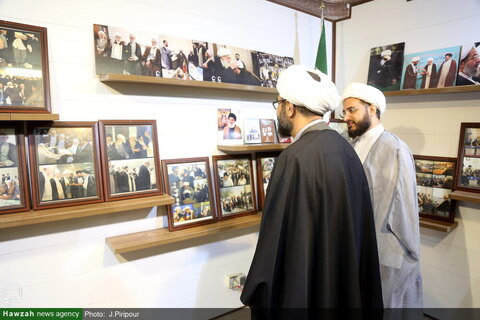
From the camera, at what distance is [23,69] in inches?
56.7

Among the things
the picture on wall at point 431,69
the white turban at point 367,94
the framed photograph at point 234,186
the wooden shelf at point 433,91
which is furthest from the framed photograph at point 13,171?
the picture on wall at point 431,69

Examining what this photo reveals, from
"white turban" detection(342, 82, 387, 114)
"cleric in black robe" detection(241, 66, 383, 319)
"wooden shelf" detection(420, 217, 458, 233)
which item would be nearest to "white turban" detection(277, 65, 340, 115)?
Result: "cleric in black robe" detection(241, 66, 383, 319)

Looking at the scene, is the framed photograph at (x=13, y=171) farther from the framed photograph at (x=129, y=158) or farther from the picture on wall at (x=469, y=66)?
the picture on wall at (x=469, y=66)

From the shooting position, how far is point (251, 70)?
2.27 metres

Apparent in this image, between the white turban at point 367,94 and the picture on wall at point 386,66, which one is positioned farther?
the picture on wall at point 386,66

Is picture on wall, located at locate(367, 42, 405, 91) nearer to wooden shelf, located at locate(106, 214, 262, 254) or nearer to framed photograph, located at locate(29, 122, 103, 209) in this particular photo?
wooden shelf, located at locate(106, 214, 262, 254)

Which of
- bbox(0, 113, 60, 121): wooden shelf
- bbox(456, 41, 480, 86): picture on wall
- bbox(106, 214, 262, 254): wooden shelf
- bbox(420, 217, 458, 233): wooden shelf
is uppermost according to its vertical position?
bbox(456, 41, 480, 86): picture on wall

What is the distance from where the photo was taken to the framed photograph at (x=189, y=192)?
1940 millimetres

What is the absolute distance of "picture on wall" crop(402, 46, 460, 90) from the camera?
211cm

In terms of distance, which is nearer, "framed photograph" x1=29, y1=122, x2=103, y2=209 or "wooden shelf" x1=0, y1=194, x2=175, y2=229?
"wooden shelf" x1=0, y1=194, x2=175, y2=229

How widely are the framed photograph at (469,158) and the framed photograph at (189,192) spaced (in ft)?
5.51

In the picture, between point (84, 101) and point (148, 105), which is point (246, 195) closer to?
point (148, 105)

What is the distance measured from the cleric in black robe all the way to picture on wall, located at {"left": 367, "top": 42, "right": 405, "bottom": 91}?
151cm

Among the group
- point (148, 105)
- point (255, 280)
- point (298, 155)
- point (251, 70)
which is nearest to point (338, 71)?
point (251, 70)
